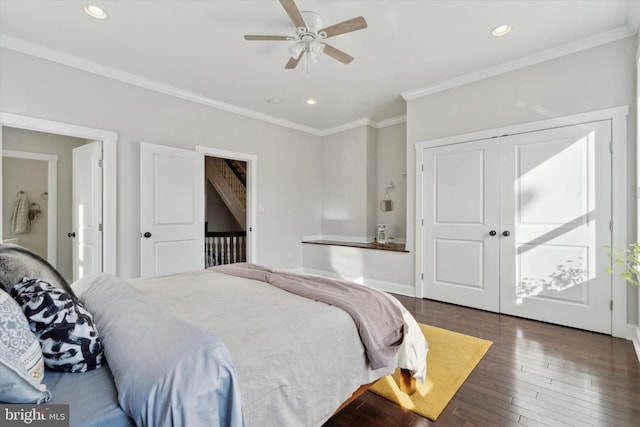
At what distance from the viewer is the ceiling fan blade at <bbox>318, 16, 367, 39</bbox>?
6.88 feet

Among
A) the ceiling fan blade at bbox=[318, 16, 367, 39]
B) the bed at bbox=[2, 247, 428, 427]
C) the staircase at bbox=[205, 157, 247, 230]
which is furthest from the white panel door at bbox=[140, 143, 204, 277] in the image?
the ceiling fan blade at bbox=[318, 16, 367, 39]

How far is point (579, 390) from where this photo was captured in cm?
191

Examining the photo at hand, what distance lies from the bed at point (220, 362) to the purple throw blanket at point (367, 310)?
41mm

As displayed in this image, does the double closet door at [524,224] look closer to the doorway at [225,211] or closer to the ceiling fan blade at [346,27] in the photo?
the ceiling fan blade at [346,27]

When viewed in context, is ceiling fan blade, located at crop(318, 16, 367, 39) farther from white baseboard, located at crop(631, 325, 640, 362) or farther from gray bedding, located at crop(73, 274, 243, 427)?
white baseboard, located at crop(631, 325, 640, 362)

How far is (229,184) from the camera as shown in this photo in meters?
6.37

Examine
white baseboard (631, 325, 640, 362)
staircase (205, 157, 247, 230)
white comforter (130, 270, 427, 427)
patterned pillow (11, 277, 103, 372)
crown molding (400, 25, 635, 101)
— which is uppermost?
crown molding (400, 25, 635, 101)

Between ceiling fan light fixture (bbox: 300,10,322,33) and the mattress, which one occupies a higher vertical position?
ceiling fan light fixture (bbox: 300,10,322,33)

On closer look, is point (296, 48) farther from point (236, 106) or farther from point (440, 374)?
point (440, 374)

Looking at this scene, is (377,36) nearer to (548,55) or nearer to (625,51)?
(548,55)

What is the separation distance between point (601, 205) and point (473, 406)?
2.35m

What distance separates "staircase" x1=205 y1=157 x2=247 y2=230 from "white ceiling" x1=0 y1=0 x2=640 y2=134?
252cm

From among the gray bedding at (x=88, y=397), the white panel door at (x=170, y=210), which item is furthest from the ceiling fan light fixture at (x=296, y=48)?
the gray bedding at (x=88, y=397)

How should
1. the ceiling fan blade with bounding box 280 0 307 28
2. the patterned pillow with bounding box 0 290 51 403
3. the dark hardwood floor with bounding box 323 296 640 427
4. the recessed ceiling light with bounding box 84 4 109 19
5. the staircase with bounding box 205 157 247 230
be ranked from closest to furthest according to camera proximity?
the patterned pillow with bounding box 0 290 51 403 → the dark hardwood floor with bounding box 323 296 640 427 → the ceiling fan blade with bounding box 280 0 307 28 → the recessed ceiling light with bounding box 84 4 109 19 → the staircase with bounding box 205 157 247 230
